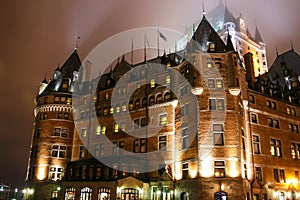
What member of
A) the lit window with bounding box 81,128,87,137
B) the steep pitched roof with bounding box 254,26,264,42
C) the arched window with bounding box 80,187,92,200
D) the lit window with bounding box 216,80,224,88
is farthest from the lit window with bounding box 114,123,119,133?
the steep pitched roof with bounding box 254,26,264,42

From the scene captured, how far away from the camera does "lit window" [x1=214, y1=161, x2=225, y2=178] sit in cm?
3041

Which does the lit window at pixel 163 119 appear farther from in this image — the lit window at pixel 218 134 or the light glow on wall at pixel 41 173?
the light glow on wall at pixel 41 173

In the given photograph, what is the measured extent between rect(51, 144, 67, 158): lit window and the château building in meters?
0.14

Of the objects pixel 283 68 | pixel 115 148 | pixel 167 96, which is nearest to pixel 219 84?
pixel 167 96

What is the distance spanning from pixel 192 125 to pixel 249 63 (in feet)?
57.9

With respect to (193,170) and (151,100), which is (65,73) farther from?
(193,170)

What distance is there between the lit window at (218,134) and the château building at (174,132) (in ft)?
0.34

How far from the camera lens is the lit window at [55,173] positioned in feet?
145

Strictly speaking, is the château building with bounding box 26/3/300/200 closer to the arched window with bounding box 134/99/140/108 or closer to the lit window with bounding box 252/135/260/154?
A: the lit window with bounding box 252/135/260/154

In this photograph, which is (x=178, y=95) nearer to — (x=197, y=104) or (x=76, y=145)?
(x=197, y=104)

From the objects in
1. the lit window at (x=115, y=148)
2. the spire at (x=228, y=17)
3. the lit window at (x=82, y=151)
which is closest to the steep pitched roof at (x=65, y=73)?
the lit window at (x=82, y=151)

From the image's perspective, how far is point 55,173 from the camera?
146 feet

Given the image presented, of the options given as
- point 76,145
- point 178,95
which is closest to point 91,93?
point 76,145

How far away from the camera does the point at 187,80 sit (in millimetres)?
35625
